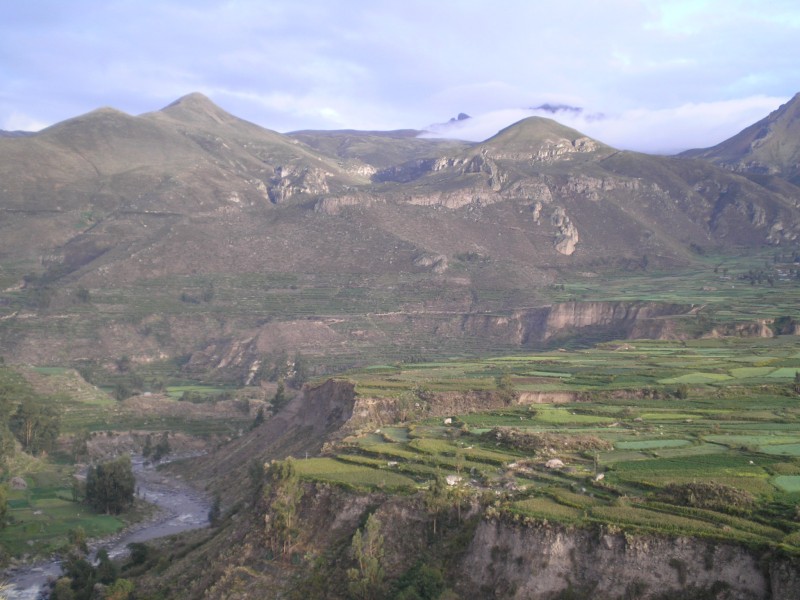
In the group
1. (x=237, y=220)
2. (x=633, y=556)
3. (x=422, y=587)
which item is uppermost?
(x=237, y=220)

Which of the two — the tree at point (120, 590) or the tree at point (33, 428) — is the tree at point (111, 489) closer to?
the tree at point (33, 428)

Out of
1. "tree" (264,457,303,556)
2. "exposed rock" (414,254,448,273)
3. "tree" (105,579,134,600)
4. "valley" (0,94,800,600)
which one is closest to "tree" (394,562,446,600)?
"valley" (0,94,800,600)

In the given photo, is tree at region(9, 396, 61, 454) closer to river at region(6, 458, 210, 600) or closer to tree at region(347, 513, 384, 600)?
river at region(6, 458, 210, 600)

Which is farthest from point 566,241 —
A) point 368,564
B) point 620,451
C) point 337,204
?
point 368,564

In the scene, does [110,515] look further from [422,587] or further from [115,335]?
[115,335]

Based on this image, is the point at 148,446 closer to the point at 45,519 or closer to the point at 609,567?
the point at 45,519

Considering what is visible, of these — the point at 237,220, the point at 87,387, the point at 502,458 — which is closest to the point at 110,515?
the point at 502,458
